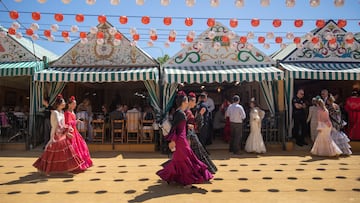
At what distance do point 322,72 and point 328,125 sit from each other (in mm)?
2013

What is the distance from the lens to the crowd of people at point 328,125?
7.42m

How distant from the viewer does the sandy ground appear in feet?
13.7

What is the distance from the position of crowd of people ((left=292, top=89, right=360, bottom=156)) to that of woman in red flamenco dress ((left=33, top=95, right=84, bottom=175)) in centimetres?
580

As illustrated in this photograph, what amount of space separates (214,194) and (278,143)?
16.4 ft

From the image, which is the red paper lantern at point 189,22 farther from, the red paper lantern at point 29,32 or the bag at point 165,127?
the red paper lantern at point 29,32

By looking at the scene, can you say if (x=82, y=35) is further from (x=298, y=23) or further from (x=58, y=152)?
(x=298, y=23)

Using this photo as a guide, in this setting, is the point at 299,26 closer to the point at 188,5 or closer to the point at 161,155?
the point at 188,5

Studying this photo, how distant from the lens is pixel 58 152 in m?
5.57

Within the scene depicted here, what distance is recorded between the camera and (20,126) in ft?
31.6

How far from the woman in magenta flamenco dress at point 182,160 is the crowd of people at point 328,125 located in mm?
4132

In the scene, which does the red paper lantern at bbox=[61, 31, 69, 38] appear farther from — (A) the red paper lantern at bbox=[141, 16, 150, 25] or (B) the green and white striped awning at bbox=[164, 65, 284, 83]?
(B) the green and white striped awning at bbox=[164, 65, 284, 83]

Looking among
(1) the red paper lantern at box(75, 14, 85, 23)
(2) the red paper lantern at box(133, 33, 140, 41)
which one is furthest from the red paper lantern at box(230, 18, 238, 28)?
(1) the red paper lantern at box(75, 14, 85, 23)

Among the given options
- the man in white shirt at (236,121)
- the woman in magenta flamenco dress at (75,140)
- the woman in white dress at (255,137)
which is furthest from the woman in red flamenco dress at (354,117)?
the woman in magenta flamenco dress at (75,140)

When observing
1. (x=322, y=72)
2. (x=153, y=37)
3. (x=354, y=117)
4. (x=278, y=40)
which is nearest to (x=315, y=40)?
(x=322, y=72)
